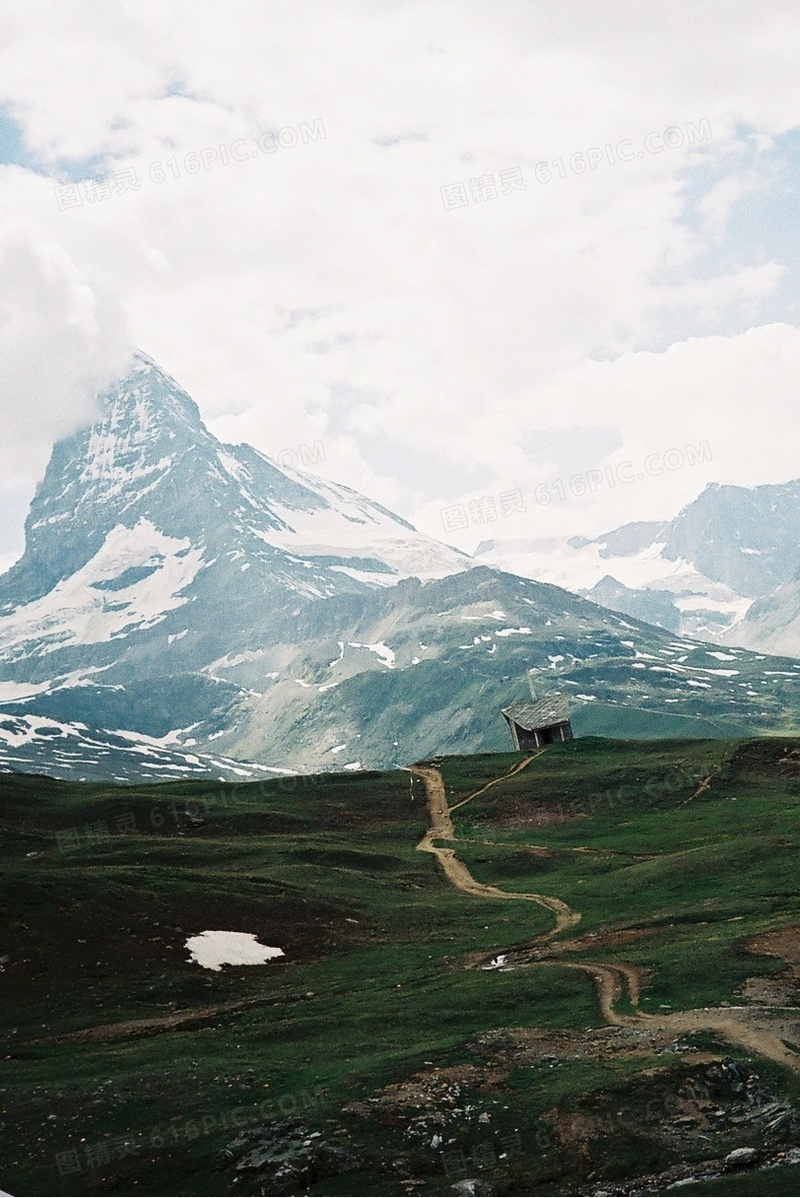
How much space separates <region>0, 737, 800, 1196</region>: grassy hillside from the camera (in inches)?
1374

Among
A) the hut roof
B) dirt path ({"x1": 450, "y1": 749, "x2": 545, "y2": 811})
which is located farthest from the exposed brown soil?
the hut roof

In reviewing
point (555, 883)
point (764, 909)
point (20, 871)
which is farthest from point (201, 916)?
point (764, 909)

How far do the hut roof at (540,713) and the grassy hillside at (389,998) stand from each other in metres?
34.7

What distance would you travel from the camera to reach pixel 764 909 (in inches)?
2640

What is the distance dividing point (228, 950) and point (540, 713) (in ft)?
314

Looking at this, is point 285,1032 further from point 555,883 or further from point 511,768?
point 511,768

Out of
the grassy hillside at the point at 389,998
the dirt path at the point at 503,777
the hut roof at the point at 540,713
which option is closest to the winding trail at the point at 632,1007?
the grassy hillside at the point at 389,998

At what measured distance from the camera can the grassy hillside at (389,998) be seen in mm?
34906

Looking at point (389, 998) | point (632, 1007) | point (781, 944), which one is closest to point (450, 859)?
point (389, 998)

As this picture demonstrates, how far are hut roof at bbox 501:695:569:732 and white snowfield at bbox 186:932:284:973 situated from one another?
90.0 m

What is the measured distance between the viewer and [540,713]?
529 ft

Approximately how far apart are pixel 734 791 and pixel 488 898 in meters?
48.8

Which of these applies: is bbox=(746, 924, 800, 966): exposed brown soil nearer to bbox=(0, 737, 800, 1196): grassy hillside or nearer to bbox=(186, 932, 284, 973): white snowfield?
bbox=(0, 737, 800, 1196): grassy hillside

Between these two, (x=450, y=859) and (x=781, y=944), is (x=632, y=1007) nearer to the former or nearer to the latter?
(x=781, y=944)
